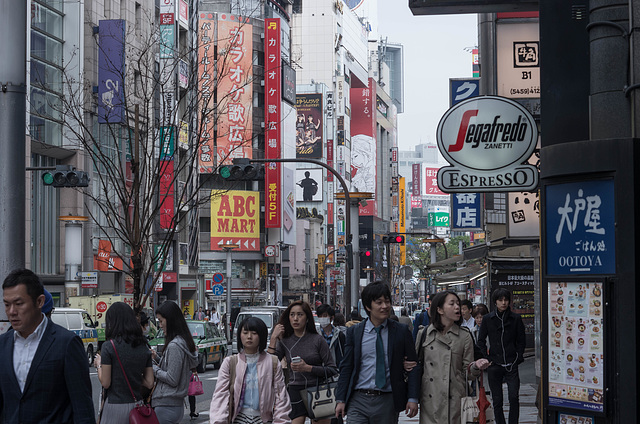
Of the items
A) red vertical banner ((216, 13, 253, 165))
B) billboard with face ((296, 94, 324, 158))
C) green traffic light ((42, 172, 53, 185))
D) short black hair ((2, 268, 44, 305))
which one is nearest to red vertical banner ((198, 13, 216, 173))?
red vertical banner ((216, 13, 253, 165))

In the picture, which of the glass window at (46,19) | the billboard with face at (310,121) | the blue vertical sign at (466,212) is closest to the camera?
the blue vertical sign at (466,212)

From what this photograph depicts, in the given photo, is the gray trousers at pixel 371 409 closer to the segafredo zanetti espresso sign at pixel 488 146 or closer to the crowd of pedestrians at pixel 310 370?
the crowd of pedestrians at pixel 310 370

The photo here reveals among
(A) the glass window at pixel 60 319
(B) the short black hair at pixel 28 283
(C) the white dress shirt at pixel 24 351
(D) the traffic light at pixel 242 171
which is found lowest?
(A) the glass window at pixel 60 319

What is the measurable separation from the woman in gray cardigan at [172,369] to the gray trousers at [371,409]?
172 cm

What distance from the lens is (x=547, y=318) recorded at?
297 inches

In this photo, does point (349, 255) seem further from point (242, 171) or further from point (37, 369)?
point (37, 369)

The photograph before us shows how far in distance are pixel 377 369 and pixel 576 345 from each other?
1569 mm

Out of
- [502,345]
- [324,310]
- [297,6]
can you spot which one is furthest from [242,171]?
[297,6]

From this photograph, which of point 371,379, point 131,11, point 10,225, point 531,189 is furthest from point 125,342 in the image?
point 131,11

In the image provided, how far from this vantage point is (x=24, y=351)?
204 inches

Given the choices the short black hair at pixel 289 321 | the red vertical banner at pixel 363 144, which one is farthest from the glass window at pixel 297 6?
the short black hair at pixel 289 321

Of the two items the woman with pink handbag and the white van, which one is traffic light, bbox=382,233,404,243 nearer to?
the white van

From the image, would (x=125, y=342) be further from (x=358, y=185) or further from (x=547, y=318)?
(x=358, y=185)

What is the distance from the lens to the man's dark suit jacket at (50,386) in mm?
5082
